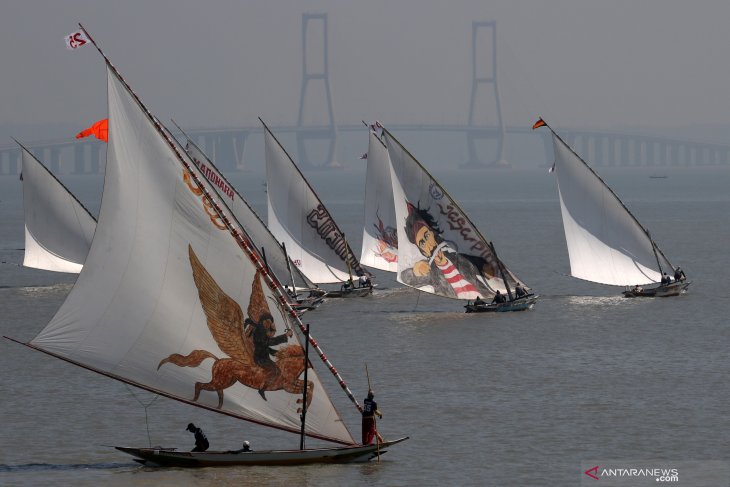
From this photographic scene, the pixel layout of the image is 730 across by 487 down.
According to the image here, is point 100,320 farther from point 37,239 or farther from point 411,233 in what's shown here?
point 37,239

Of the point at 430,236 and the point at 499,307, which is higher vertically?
the point at 430,236

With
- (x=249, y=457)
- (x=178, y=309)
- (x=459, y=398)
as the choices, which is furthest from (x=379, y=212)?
(x=249, y=457)

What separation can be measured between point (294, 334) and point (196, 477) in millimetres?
4186

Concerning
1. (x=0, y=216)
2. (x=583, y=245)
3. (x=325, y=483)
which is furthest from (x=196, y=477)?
(x=0, y=216)

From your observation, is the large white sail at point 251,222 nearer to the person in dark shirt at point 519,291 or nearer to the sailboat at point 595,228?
the person in dark shirt at point 519,291

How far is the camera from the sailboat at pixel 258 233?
68.4m

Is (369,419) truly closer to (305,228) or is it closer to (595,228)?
(595,228)

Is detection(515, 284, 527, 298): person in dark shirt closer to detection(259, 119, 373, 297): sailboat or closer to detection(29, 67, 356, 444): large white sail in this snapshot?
detection(259, 119, 373, 297): sailboat

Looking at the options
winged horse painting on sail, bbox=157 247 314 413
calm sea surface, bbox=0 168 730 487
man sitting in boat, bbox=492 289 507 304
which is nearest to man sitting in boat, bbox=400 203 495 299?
man sitting in boat, bbox=492 289 507 304

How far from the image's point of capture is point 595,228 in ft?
248

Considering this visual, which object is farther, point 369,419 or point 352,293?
point 352,293

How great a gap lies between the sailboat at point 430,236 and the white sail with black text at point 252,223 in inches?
222

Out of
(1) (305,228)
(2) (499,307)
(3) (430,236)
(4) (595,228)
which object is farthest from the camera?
(1) (305,228)

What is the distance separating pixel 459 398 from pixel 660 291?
30.5 m
